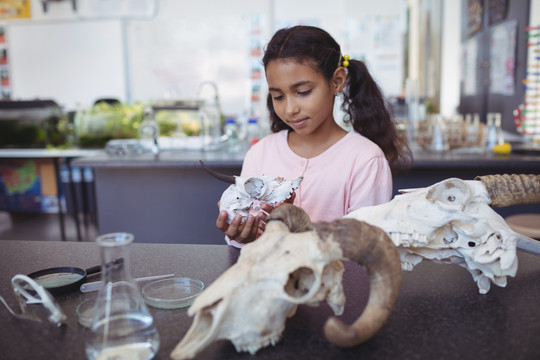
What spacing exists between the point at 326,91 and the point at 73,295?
3.33 feet

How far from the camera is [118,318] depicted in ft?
2.48

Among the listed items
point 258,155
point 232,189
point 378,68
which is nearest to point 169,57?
point 378,68

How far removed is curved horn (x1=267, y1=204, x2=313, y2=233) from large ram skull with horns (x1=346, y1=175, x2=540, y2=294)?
0.11 metres

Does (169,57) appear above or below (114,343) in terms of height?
above

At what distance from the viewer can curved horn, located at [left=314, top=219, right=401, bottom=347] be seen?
721mm

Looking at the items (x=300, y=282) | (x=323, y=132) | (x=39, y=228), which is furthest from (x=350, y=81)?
(x=39, y=228)

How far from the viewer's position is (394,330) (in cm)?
86

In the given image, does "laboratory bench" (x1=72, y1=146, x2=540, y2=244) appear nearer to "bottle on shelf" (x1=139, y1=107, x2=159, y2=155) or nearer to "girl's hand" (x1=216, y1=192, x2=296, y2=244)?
"bottle on shelf" (x1=139, y1=107, x2=159, y2=155)

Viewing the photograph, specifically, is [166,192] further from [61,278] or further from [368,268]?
[368,268]

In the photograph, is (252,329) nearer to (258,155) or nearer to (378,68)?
(258,155)

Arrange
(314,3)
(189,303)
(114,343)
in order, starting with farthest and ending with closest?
1. (314,3)
2. (189,303)
3. (114,343)

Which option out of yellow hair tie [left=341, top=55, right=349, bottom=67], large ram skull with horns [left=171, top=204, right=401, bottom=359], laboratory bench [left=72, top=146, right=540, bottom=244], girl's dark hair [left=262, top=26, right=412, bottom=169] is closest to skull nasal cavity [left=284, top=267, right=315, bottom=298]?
large ram skull with horns [left=171, top=204, right=401, bottom=359]

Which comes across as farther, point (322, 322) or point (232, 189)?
point (232, 189)

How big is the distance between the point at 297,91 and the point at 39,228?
4.19 m
